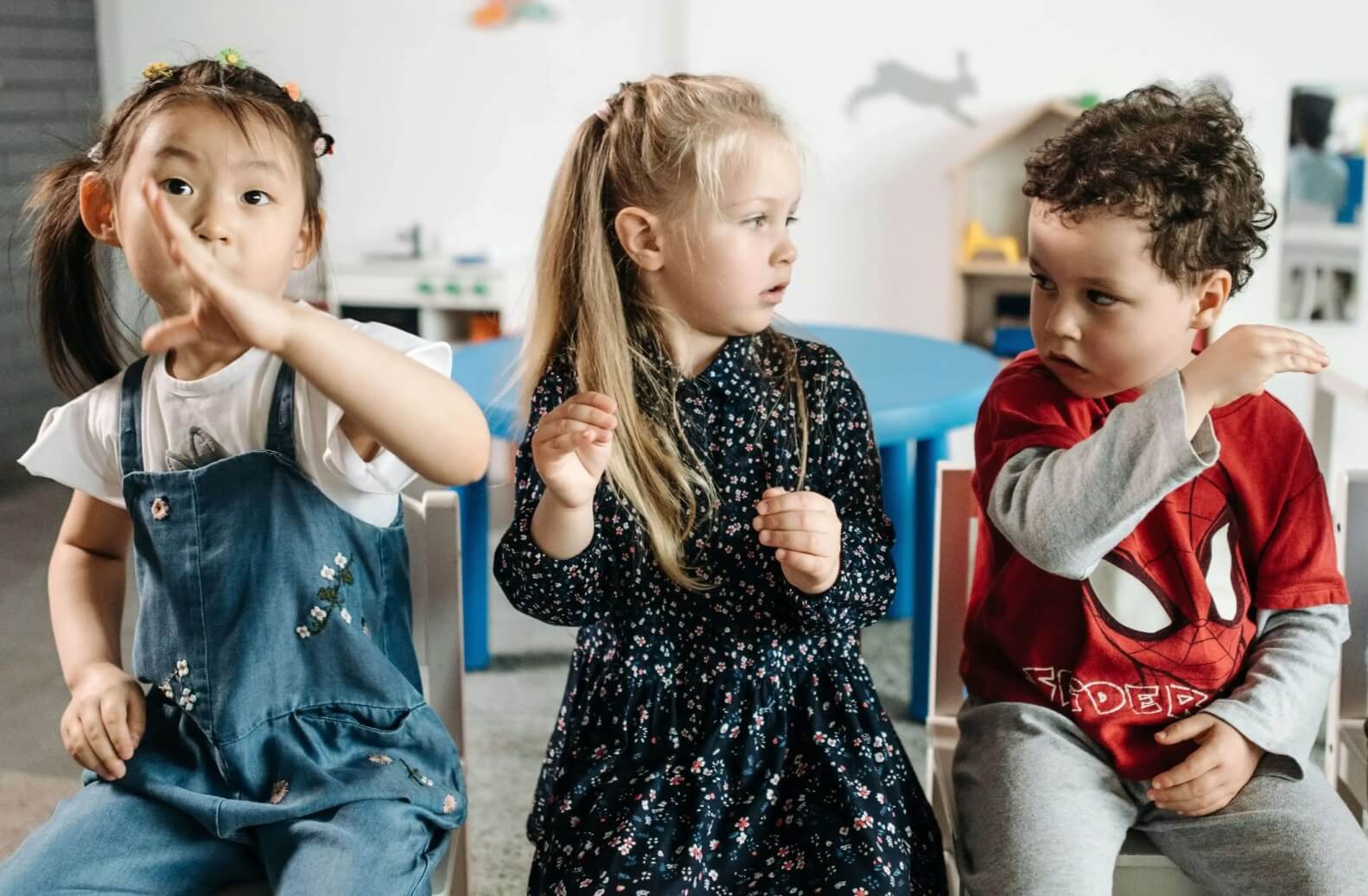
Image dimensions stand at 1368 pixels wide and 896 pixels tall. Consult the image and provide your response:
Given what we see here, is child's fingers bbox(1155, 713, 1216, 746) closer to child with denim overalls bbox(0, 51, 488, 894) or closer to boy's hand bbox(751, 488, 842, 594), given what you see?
boy's hand bbox(751, 488, 842, 594)

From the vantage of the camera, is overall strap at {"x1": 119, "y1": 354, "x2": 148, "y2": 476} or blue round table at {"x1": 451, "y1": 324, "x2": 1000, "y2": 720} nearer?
overall strap at {"x1": 119, "y1": 354, "x2": 148, "y2": 476}

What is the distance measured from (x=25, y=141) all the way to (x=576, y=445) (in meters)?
0.60

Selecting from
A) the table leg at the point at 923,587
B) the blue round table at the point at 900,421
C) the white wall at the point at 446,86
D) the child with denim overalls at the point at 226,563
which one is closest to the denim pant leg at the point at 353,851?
the child with denim overalls at the point at 226,563

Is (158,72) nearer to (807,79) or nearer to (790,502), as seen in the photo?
(790,502)

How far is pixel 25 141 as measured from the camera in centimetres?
108

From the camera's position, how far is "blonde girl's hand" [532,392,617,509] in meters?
0.80

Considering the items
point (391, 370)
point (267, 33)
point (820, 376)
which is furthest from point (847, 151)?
point (391, 370)

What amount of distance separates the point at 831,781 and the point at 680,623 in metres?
0.15

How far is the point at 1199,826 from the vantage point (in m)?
0.85

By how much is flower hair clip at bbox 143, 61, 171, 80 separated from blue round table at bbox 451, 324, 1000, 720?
703 mm

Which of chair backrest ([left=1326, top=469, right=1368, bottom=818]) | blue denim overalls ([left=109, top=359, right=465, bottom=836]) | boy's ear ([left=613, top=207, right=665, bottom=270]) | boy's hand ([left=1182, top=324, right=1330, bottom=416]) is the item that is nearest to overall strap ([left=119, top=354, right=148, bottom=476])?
blue denim overalls ([left=109, top=359, right=465, bottom=836])

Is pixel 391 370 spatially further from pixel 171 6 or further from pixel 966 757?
pixel 171 6

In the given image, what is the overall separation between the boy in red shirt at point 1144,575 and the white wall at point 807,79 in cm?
204

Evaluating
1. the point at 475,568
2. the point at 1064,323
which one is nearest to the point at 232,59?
the point at 1064,323
